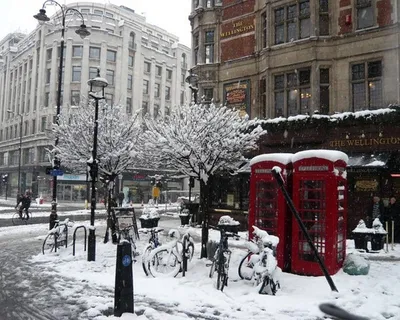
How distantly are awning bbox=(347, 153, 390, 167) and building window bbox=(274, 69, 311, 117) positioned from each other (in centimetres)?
340

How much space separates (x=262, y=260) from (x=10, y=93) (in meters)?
65.0

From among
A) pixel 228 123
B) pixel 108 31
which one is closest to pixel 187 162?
pixel 228 123

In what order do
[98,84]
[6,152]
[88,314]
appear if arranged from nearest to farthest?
[88,314] < [98,84] < [6,152]

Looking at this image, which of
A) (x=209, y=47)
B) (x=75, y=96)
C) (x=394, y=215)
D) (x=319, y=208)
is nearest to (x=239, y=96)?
(x=209, y=47)

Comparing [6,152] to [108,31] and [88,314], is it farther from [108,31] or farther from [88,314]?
[88,314]

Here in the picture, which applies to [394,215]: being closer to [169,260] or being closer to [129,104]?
[169,260]

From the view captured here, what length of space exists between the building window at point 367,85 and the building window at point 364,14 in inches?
66.2

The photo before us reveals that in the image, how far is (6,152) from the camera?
60406 millimetres

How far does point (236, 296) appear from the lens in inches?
289

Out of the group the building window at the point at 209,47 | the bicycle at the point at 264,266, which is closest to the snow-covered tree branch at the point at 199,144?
the bicycle at the point at 264,266

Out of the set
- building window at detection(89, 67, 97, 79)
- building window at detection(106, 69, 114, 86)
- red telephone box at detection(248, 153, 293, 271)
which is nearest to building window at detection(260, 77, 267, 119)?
red telephone box at detection(248, 153, 293, 271)

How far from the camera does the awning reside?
14.3 metres

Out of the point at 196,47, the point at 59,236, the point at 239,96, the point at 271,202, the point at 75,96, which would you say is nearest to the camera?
the point at 271,202

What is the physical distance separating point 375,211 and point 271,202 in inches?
253
